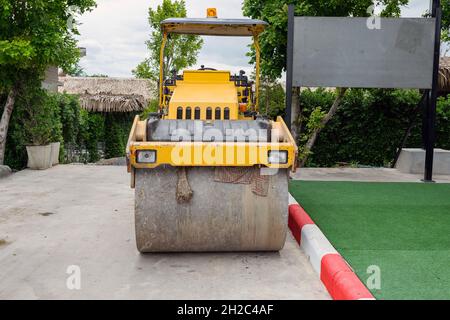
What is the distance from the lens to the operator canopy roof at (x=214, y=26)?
7414 mm

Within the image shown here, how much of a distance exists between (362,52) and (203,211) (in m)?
6.16

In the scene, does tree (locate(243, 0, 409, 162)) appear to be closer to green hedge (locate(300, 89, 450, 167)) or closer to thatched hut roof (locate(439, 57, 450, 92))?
green hedge (locate(300, 89, 450, 167))

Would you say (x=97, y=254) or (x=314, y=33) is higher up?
(x=314, y=33)

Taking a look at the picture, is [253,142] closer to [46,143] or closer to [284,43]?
[284,43]

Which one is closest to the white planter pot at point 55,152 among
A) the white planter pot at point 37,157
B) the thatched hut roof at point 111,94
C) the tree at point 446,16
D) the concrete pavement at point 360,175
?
the white planter pot at point 37,157

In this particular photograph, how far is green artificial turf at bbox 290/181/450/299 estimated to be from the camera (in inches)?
166

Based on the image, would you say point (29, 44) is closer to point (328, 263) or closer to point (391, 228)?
point (391, 228)

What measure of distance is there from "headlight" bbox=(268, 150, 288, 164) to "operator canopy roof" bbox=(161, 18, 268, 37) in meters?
3.31

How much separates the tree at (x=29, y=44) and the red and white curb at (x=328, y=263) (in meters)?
6.47

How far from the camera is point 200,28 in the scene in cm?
790

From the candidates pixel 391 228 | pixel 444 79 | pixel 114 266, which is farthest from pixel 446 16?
pixel 114 266

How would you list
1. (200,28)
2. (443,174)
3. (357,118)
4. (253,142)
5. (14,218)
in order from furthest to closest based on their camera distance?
(357,118) < (443,174) < (200,28) < (14,218) < (253,142)

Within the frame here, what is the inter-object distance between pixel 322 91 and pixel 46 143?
7.03m
